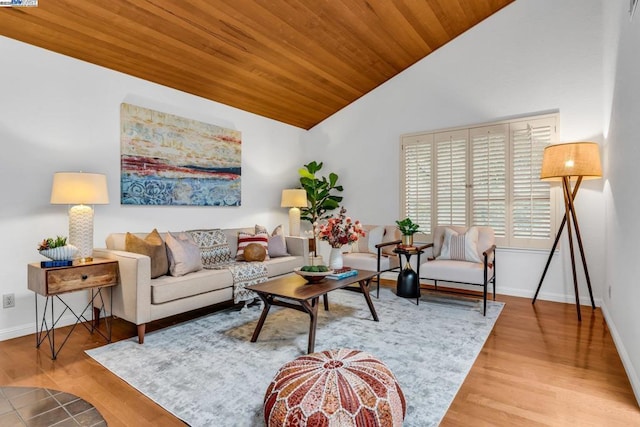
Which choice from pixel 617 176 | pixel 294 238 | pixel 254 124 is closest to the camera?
pixel 617 176

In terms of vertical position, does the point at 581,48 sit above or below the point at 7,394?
above

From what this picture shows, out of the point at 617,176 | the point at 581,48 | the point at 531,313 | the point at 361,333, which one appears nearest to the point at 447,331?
the point at 361,333

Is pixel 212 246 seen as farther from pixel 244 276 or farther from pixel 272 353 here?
pixel 272 353

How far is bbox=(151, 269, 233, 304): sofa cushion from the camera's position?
3.00m

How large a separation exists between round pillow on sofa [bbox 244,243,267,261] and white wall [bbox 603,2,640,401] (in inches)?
131

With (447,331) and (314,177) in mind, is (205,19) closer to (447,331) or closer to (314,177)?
(314,177)

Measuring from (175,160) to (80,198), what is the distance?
4.64 ft

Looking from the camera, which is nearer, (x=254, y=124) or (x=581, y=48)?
(x=581, y=48)

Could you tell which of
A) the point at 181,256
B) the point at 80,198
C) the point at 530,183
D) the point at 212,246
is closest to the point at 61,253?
the point at 80,198

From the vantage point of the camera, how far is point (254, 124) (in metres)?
5.29

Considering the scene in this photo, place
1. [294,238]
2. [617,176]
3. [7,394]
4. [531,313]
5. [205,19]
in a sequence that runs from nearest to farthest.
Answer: [7,394] → [617,176] → [205,19] → [531,313] → [294,238]

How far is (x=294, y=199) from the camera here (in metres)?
5.27

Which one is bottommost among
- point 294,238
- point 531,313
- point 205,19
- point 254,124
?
point 531,313

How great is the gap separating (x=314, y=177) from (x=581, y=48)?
3783 mm
